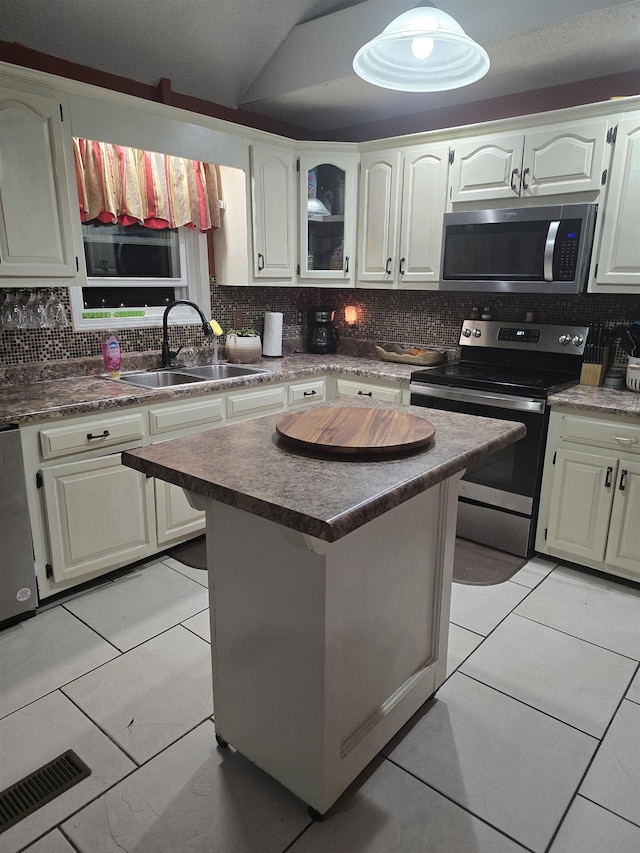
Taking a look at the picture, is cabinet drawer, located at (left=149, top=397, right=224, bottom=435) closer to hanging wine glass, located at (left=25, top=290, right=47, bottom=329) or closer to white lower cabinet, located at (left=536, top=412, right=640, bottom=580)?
hanging wine glass, located at (left=25, top=290, right=47, bottom=329)

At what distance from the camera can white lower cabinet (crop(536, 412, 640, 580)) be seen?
8.54 feet

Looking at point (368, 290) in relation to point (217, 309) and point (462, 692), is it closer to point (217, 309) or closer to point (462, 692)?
point (217, 309)

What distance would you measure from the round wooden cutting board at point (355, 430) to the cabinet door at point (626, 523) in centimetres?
136

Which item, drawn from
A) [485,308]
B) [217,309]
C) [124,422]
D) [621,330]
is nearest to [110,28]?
[217,309]

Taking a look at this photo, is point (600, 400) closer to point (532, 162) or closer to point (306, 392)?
point (532, 162)

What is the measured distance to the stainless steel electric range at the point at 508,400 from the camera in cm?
286

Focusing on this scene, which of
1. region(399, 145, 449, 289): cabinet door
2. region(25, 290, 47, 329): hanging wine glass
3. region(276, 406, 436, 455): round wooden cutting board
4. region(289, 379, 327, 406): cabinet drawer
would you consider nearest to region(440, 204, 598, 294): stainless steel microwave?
region(399, 145, 449, 289): cabinet door

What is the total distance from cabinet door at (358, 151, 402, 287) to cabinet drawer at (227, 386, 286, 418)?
1.05 metres

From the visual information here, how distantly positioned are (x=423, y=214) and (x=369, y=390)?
3.70 ft

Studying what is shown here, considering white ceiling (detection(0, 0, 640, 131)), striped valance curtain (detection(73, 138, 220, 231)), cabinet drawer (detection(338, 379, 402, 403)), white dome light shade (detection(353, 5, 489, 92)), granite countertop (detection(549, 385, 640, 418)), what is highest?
white ceiling (detection(0, 0, 640, 131))

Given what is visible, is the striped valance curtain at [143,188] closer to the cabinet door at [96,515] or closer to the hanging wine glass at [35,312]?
the hanging wine glass at [35,312]

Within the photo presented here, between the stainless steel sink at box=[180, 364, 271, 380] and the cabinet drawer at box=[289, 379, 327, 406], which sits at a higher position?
the stainless steel sink at box=[180, 364, 271, 380]

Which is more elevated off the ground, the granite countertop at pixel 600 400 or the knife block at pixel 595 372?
the knife block at pixel 595 372

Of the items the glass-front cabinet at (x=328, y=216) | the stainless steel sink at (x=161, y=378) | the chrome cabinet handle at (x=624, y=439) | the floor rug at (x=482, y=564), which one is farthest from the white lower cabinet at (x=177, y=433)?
the chrome cabinet handle at (x=624, y=439)
